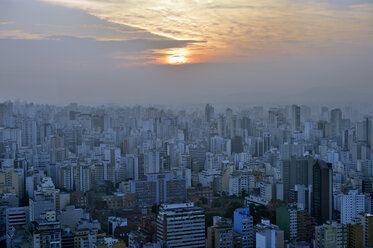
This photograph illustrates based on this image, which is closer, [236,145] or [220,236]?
[220,236]

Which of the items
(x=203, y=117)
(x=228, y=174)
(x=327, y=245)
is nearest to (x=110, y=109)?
(x=203, y=117)

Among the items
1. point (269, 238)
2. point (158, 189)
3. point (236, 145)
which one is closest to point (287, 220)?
point (269, 238)

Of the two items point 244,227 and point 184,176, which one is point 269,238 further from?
point 184,176

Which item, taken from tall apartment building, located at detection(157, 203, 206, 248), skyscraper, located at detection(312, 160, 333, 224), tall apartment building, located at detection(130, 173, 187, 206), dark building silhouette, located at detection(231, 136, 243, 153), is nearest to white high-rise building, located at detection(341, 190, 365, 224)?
skyscraper, located at detection(312, 160, 333, 224)

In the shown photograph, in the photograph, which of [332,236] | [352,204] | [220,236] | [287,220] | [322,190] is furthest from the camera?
[322,190]

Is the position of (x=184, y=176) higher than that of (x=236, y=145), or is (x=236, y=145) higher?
(x=236, y=145)

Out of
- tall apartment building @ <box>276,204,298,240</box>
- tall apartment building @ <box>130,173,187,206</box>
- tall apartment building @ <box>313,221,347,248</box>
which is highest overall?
tall apartment building @ <box>313,221,347,248</box>

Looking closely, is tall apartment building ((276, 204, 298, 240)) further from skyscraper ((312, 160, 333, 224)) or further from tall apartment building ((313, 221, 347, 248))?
tall apartment building ((313, 221, 347, 248))
